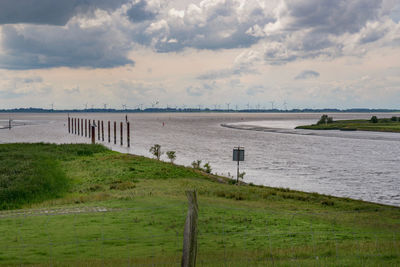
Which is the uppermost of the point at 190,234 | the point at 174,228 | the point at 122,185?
the point at 190,234

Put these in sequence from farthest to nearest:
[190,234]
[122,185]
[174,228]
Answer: [122,185] < [174,228] < [190,234]

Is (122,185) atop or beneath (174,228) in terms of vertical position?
beneath

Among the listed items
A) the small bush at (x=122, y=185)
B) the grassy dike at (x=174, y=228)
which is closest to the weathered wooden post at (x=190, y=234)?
the grassy dike at (x=174, y=228)

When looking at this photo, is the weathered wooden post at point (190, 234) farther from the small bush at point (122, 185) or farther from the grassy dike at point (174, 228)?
the small bush at point (122, 185)

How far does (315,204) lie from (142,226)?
13.8 m

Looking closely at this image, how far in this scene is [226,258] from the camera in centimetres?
1274

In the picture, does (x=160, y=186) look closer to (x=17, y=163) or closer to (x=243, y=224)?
(x=243, y=224)

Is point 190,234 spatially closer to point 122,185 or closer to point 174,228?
point 174,228

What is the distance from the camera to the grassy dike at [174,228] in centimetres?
1305

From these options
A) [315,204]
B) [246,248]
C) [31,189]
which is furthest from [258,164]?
[246,248]

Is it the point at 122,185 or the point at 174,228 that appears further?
the point at 122,185

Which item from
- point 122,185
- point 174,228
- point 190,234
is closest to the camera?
point 190,234

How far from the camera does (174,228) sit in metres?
17.3

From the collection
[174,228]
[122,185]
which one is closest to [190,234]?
[174,228]
